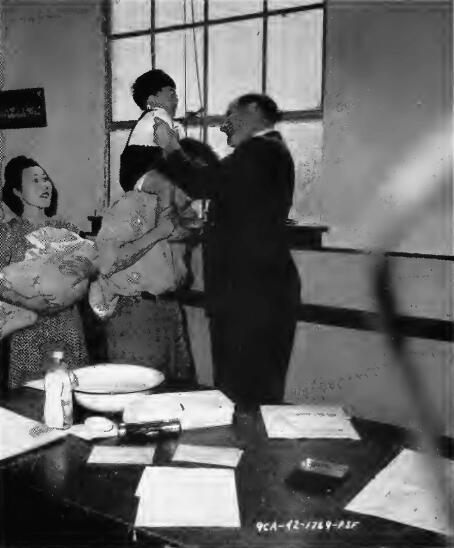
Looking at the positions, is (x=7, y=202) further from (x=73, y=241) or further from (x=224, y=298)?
(x=224, y=298)

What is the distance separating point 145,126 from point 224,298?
3.16 feet

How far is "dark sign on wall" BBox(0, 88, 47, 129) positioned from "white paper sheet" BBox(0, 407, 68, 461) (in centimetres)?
308

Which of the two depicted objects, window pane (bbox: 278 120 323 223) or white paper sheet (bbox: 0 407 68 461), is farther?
window pane (bbox: 278 120 323 223)

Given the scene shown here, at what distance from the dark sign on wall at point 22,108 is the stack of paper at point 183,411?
3.13 meters

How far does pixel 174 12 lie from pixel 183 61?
0.31 m

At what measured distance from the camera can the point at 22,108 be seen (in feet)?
14.0

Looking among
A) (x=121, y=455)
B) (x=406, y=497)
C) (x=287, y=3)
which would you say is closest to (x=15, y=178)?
(x=287, y=3)

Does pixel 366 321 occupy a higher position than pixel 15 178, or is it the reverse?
pixel 15 178

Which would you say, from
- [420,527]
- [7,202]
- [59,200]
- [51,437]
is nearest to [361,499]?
[420,527]

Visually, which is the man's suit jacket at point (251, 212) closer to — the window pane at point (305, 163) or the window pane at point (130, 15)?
the window pane at point (305, 163)

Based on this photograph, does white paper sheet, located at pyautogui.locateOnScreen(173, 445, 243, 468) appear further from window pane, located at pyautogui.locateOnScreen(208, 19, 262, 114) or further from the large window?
window pane, located at pyautogui.locateOnScreen(208, 19, 262, 114)

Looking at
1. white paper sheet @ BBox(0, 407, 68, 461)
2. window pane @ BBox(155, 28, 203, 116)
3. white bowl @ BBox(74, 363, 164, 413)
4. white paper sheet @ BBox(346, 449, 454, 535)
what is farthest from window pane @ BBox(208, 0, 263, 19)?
white paper sheet @ BBox(346, 449, 454, 535)

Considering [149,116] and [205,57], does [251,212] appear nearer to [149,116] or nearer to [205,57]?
[149,116]

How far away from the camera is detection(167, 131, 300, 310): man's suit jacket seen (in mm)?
2779
